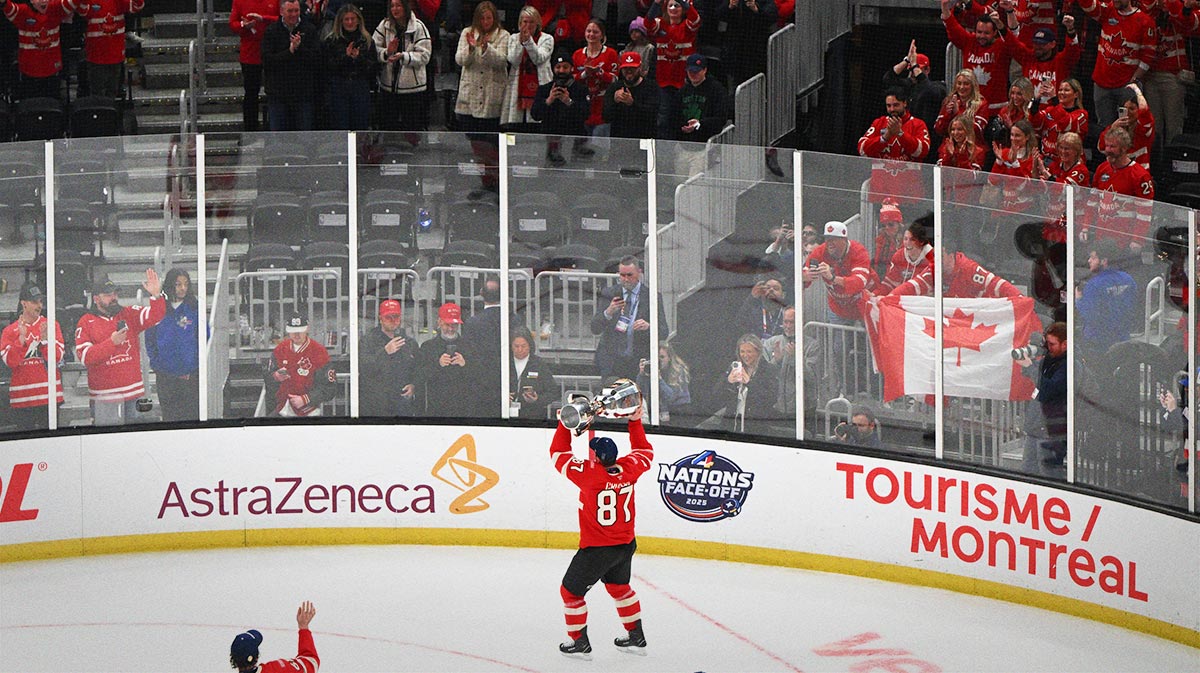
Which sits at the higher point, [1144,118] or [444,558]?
[1144,118]

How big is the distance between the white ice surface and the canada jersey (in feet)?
5.59

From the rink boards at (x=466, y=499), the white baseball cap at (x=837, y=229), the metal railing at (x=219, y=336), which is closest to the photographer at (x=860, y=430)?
the rink boards at (x=466, y=499)

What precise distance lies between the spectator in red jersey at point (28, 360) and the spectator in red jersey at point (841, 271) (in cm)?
511

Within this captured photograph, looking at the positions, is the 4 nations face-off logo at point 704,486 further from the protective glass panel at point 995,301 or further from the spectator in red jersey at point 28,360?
the spectator in red jersey at point 28,360

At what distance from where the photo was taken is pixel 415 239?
12.9 meters

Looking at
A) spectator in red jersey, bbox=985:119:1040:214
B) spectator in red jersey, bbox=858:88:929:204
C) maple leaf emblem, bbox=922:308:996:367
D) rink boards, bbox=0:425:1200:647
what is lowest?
rink boards, bbox=0:425:1200:647

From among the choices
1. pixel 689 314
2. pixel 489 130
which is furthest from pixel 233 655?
pixel 489 130

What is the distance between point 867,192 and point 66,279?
535 centimetres

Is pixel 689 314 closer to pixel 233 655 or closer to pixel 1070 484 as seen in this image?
pixel 1070 484

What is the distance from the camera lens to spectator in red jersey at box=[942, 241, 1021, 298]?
1188cm

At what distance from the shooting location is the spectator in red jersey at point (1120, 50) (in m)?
13.5

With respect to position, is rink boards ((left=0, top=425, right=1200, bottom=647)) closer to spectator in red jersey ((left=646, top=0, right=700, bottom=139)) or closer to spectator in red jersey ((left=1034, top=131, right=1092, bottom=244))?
spectator in red jersey ((left=1034, top=131, right=1092, bottom=244))

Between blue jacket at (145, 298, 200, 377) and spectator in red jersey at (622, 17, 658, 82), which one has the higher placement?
spectator in red jersey at (622, 17, 658, 82)

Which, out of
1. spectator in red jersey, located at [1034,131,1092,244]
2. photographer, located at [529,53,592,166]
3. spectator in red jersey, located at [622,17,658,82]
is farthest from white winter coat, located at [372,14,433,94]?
spectator in red jersey, located at [1034,131,1092,244]
